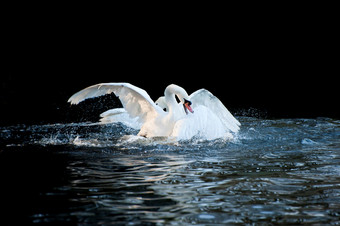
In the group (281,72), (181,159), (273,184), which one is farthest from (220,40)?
(273,184)

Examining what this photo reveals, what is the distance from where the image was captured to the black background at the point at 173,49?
1401cm

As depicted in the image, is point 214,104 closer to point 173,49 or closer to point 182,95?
point 182,95

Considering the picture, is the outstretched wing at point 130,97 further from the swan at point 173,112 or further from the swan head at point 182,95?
the swan head at point 182,95

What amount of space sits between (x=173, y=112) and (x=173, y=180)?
2548 millimetres

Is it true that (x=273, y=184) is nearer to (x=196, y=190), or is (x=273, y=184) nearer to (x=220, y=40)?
(x=196, y=190)

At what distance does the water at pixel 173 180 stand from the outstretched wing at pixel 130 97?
0.60 meters

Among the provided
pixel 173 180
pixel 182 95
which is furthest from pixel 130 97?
pixel 173 180

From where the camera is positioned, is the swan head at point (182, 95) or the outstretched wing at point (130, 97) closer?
the swan head at point (182, 95)

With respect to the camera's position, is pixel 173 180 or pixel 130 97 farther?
pixel 130 97

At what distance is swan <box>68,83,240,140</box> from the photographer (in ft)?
17.4

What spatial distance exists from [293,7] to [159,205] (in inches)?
493

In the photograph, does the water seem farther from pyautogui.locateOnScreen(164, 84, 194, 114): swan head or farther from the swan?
pyautogui.locateOnScreen(164, 84, 194, 114): swan head

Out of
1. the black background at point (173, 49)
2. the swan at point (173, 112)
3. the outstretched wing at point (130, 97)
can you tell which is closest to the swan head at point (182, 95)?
the swan at point (173, 112)

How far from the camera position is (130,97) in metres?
6.26
